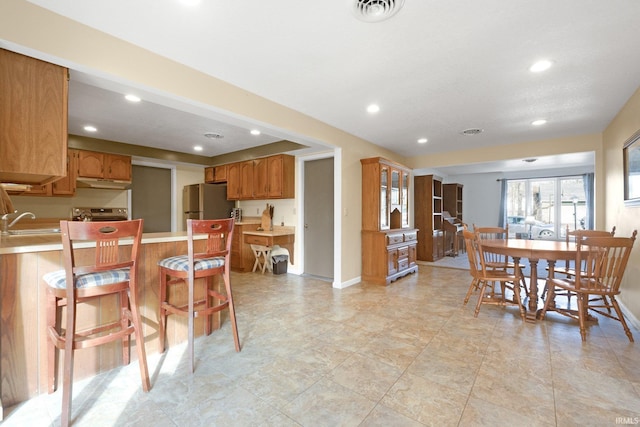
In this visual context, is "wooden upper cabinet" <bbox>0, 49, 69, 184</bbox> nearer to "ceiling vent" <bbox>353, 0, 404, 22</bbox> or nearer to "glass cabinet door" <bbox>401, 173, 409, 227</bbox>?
"ceiling vent" <bbox>353, 0, 404, 22</bbox>

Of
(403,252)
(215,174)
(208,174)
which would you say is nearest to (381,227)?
(403,252)

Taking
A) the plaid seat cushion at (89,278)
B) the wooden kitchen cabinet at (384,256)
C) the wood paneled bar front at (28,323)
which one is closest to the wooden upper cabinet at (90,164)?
the wood paneled bar front at (28,323)

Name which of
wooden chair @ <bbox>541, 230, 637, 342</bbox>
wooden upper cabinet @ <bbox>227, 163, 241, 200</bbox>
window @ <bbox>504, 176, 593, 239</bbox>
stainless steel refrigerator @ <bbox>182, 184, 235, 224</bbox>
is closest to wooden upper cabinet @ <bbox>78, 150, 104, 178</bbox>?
stainless steel refrigerator @ <bbox>182, 184, 235, 224</bbox>

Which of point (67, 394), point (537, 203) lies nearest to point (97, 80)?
point (67, 394)

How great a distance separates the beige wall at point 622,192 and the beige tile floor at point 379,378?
506 millimetres

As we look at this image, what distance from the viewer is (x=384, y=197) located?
459 cm

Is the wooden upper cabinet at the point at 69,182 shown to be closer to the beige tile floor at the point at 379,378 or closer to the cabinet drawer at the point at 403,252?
the beige tile floor at the point at 379,378

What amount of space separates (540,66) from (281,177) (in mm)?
3680

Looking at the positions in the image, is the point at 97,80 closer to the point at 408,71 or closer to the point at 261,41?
Result: the point at 261,41

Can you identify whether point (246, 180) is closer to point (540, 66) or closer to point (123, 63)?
point (123, 63)

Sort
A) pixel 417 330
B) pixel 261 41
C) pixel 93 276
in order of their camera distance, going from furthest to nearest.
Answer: pixel 417 330, pixel 261 41, pixel 93 276

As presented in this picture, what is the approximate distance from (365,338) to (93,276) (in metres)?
2.11

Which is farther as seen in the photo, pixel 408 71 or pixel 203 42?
pixel 408 71

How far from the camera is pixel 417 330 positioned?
106 inches
